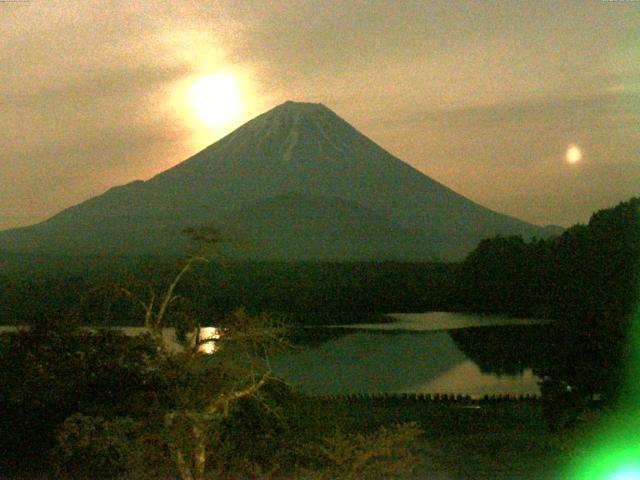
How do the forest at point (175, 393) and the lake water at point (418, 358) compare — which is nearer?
the forest at point (175, 393)

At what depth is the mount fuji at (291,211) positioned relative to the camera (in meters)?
96.0

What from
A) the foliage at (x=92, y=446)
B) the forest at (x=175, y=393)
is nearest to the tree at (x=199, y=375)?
the forest at (x=175, y=393)

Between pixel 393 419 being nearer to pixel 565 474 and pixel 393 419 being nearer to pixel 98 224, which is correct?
pixel 565 474

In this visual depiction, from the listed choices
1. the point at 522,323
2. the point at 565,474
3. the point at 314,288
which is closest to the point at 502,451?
the point at 565,474

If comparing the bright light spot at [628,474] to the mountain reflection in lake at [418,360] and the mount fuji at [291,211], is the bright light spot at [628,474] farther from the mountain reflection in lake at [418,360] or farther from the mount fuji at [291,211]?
the mount fuji at [291,211]

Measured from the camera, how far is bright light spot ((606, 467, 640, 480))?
8.07 meters

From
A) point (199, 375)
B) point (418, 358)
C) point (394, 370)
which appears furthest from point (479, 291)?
point (199, 375)

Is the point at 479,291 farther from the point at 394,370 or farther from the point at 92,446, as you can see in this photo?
the point at 92,446

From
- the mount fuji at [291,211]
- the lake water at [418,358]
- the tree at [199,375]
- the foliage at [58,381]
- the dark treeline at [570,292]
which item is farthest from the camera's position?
the mount fuji at [291,211]

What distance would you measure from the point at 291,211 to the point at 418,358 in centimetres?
7970

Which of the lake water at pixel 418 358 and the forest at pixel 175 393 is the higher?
the forest at pixel 175 393

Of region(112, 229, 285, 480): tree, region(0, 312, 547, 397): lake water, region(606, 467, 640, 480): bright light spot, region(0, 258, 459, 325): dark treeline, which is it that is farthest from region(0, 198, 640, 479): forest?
region(0, 258, 459, 325): dark treeline

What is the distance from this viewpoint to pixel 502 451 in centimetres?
1311

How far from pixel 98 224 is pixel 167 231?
10093 millimetres
